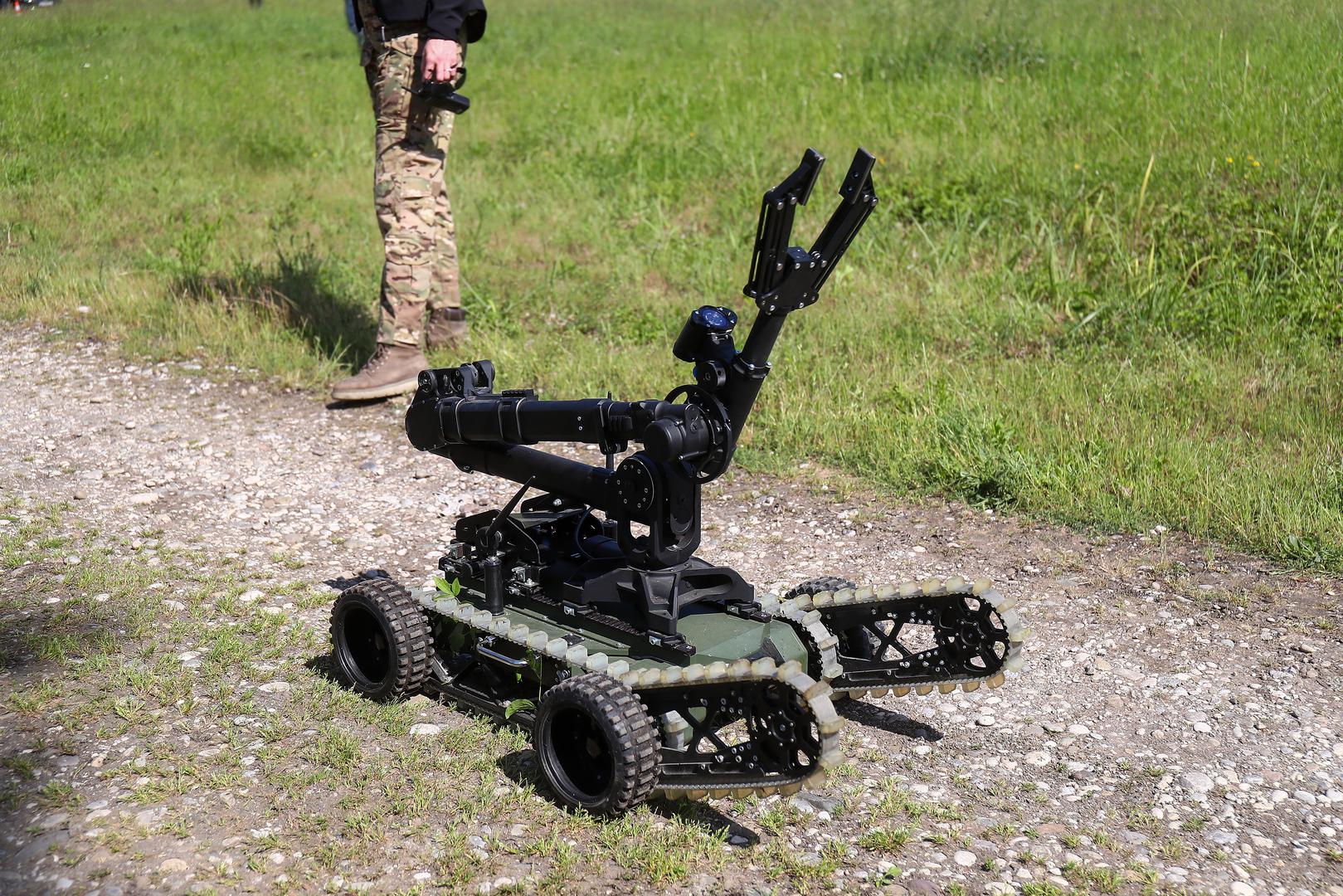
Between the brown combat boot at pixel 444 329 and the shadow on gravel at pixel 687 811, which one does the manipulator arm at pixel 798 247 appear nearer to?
the shadow on gravel at pixel 687 811

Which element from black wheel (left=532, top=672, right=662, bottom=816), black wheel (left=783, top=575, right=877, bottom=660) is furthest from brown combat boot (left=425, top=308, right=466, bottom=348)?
black wheel (left=532, top=672, right=662, bottom=816)

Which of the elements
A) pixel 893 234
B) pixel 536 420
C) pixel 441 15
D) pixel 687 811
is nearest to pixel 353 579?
pixel 536 420

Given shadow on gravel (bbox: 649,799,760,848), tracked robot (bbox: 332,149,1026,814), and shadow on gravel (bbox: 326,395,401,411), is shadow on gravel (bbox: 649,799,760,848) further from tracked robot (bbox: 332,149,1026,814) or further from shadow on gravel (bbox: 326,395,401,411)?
shadow on gravel (bbox: 326,395,401,411)

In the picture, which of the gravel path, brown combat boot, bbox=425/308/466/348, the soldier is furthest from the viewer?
brown combat boot, bbox=425/308/466/348

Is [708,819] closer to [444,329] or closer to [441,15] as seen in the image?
[441,15]

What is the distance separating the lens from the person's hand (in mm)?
6994

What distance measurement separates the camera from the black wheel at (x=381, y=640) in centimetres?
440

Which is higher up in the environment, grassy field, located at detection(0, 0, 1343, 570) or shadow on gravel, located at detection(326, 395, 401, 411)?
grassy field, located at detection(0, 0, 1343, 570)

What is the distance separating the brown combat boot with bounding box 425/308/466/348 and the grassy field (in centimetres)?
26

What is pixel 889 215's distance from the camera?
973 centimetres

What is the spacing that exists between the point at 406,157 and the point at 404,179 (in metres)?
0.13

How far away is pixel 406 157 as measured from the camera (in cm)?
742

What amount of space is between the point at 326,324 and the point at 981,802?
605 centimetres

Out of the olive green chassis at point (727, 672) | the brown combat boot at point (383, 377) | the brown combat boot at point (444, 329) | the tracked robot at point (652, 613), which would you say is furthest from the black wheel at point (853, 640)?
the brown combat boot at point (444, 329)
